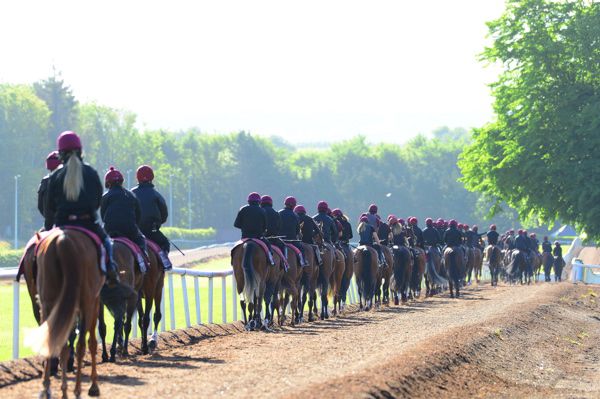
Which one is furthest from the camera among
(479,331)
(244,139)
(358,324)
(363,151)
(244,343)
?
(363,151)

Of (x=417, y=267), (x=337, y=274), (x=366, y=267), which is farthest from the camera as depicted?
(x=417, y=267)

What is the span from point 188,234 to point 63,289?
10850 centimetres

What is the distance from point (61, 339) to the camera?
1173cm

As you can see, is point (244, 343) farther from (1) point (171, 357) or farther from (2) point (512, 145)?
(2) point (512, 145)


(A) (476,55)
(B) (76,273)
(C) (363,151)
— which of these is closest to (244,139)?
(C) (363,151)

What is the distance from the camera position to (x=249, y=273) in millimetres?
22812

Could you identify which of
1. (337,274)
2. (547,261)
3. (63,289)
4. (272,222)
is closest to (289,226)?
(272,222)

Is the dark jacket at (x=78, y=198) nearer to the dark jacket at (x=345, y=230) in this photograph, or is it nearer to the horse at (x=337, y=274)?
the horse at (x=337, y=274)

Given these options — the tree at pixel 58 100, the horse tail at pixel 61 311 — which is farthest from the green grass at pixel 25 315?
the tree at pixel 58 100

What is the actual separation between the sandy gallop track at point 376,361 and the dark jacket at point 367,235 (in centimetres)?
279

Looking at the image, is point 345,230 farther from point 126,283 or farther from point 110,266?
point 110,266

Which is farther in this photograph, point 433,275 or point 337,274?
point 433,275

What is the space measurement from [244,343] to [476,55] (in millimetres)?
28658

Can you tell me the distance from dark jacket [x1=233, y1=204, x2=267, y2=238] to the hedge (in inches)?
3332
